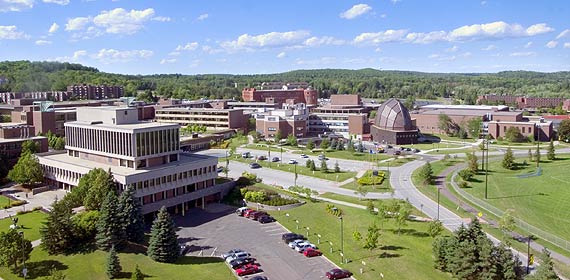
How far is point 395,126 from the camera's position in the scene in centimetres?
11512

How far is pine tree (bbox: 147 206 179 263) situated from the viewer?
43438 millimetres

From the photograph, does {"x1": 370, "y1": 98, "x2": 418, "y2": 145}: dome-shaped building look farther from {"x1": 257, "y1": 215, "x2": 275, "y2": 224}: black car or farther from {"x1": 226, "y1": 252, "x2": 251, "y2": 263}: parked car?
{"x1": 226, "y1": 252, "x2": 251, "y2": 263}: parked car

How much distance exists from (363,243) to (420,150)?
6341 centimetres

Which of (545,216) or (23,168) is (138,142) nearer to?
(23,168)

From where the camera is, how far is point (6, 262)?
40969 millimetres

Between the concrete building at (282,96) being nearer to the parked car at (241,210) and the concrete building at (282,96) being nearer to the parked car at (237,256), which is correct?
the parked car at (241,210)

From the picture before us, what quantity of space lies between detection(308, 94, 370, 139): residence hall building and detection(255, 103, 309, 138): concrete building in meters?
7.87

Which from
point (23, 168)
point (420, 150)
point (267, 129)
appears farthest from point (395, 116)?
point (23, 168)

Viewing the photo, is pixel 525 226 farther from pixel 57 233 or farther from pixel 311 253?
pixel 57 233

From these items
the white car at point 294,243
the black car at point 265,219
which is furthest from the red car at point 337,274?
the black car at point 265,219

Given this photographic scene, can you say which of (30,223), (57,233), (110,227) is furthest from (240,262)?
(30,223)

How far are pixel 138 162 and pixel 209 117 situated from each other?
241 ft

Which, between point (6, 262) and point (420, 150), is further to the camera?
point (420, 150)

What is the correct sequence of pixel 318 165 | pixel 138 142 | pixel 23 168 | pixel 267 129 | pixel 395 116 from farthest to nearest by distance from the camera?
1. pixel 267 129
2. pixel 395 116
3. pixel 318 165
4. pixel 23 168
5. pixel 138 142
